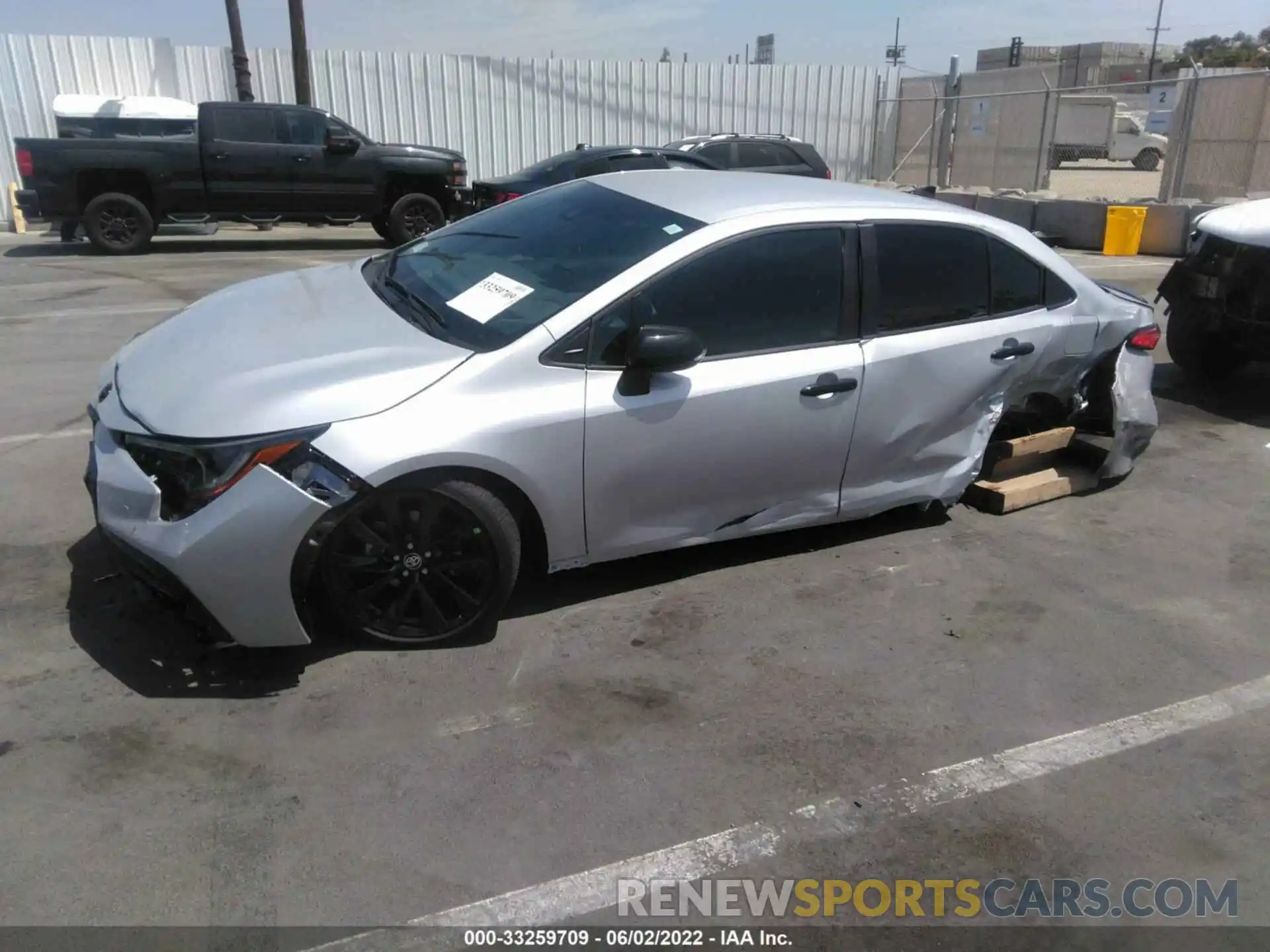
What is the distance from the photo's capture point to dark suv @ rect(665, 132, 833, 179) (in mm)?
14867

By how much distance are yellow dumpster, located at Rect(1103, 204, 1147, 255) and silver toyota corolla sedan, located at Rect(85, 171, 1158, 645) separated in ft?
35.4

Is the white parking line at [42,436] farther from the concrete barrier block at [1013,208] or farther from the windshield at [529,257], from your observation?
the concrete barrier block at [1013,208]

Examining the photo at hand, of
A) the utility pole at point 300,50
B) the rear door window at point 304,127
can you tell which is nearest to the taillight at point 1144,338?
the rear door window at point 304,127

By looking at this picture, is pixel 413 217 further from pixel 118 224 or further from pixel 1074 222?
pixel 1074 222

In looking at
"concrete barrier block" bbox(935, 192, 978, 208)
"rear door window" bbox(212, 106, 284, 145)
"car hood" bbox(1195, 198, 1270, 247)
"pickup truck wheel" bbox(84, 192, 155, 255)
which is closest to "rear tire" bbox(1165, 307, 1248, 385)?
"car hood" bbox(1195, 198, 1270, 247)

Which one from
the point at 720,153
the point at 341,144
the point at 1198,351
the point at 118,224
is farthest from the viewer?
the point at 720,153

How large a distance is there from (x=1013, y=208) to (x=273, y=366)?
15022 millimetres

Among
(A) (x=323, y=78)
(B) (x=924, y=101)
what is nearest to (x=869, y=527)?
(A) (x=323, y=78)

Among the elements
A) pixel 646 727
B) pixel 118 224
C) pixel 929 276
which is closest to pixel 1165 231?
pixel 929 276

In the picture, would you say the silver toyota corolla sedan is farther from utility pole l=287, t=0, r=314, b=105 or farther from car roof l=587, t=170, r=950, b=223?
utility pole l=287, t=0, r=314, b=105

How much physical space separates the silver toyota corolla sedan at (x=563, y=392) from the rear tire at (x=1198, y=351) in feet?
8.65

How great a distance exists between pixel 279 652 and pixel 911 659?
229 centimetres

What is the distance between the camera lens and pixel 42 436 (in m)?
5.67

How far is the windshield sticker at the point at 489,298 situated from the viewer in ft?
12.5
